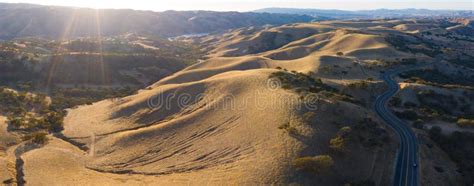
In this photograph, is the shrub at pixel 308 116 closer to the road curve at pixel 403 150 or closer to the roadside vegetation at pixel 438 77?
the road curve at pixel 403 150

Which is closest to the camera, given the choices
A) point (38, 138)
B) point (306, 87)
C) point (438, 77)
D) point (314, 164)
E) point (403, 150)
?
point (314, 164)

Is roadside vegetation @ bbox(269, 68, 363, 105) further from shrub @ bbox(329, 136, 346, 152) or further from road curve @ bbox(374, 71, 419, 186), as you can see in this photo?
shrub @ bbox(329, 136, 346, 152)

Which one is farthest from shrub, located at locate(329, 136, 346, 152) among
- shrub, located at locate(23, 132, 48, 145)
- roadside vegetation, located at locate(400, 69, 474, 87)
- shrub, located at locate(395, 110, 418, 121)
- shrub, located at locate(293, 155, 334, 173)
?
roadside vegetation, located at locate(400, 69, 474, 87)

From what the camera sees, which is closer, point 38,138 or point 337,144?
point 337,144

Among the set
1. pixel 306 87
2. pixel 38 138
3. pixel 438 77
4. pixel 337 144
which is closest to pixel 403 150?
pixel 337 144

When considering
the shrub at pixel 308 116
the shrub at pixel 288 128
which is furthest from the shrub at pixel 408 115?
the shrub at pixel 288 128

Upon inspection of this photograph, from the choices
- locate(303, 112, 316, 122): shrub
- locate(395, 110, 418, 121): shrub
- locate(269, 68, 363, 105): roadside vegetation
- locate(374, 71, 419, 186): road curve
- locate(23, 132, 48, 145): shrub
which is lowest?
locate(23, 132, 48, 145): shrub

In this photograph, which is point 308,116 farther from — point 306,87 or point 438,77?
point 438,77
